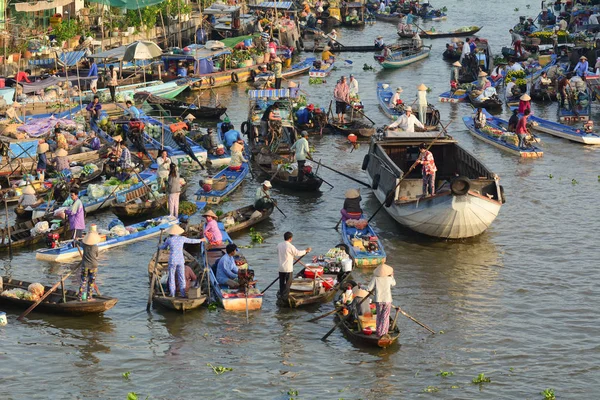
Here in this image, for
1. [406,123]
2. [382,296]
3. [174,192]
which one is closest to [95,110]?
[174,192]

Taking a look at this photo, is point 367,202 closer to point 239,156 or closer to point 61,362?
point 239,156

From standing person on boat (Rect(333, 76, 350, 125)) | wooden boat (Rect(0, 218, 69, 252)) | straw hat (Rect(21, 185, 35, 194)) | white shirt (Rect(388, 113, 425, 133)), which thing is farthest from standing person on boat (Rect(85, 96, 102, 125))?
white shirt (Rect(388, 113, 425, 133))

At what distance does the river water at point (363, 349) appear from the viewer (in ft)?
60.8

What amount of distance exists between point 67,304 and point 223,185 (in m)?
9.98

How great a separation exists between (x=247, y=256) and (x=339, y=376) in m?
7.44

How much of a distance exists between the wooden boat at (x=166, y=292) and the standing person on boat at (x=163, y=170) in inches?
246

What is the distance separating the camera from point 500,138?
121ft

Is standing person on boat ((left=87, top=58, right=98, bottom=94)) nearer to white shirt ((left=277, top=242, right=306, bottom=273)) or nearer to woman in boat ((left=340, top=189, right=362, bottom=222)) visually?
woman in boat ((left=340, top=189, right=362, bottom=222))

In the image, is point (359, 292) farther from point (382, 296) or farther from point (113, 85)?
point (113, 85)

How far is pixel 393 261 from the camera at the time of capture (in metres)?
25.4

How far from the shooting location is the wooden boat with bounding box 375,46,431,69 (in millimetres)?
54750

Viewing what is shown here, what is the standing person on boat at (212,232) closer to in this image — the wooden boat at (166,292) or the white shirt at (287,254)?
the wooden boat at (166,292)

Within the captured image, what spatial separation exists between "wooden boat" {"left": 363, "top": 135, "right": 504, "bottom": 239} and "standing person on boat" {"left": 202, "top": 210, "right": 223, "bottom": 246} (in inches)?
198

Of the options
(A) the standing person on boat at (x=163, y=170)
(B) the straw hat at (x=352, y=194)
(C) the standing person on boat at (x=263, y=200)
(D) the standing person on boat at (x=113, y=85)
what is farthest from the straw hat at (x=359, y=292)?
(D) the standing person on boat at (x=113, y=85)
